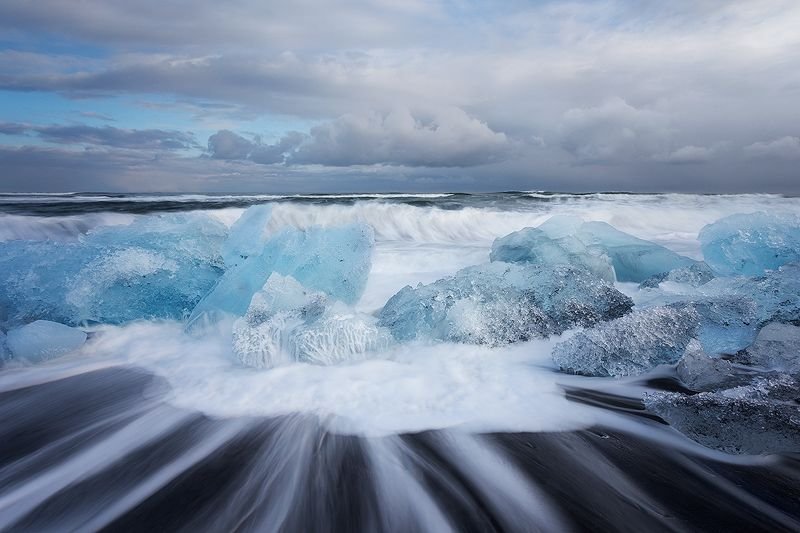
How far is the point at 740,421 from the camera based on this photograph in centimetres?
195

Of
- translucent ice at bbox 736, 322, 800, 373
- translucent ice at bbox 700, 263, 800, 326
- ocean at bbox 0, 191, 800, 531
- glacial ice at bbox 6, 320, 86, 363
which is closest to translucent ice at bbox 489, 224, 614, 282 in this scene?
ocean at bbox 0, 191, 800, 531

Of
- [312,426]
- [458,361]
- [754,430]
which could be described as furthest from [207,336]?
[754,430]

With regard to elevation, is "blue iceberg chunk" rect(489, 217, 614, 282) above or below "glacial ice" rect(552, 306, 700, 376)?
above

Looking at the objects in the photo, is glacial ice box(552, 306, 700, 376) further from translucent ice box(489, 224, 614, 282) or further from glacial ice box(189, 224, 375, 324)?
glacial ice box(189, 224, 375, 324)

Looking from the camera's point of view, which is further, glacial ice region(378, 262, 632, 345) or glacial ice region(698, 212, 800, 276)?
glacial ice region(698, 212, 800, 276)

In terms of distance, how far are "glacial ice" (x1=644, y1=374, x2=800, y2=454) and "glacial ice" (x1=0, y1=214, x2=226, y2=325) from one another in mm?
3955

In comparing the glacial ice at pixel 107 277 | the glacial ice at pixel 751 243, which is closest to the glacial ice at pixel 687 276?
the glacial ice at pixel 751 243

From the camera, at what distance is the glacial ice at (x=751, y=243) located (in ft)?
15.6

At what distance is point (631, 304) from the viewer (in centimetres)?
366

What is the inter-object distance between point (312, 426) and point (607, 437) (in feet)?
4.67

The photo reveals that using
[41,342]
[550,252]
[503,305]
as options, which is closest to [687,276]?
[550,252]

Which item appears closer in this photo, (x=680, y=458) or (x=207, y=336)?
(x=680, y=458)

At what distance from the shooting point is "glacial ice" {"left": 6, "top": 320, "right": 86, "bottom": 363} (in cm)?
321

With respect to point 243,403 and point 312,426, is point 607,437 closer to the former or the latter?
point 312,426
